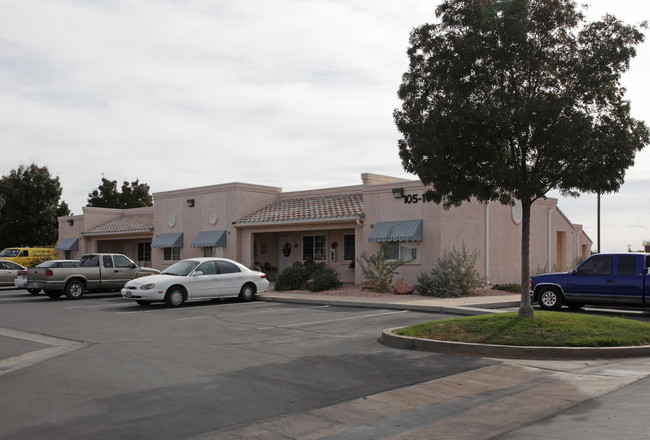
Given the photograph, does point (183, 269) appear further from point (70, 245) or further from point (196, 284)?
point (70, 245)

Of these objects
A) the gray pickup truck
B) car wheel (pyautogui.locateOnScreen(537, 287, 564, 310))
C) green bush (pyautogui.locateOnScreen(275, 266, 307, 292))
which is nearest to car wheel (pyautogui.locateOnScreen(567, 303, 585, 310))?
car wheel (pyautogui.locateOnScreen(537, 287, 564, 310))

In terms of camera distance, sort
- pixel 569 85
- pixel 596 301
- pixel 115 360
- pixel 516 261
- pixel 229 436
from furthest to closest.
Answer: pixel 516 261 < pixel 596 301 < pixel 569 85 < pixel 115 360 < pixel 229 436

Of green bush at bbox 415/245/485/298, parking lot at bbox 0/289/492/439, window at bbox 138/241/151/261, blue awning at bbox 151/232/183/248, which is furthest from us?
window at bbox 138/241/151/261

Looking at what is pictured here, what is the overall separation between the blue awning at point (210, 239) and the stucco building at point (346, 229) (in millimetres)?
51

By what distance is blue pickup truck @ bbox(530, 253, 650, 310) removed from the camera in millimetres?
16391

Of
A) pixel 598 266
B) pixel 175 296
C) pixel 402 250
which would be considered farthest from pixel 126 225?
pixel 598 266

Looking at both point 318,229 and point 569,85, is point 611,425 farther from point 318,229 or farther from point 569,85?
point 318,229

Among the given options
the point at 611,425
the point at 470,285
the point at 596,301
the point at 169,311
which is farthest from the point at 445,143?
the point at 470,285

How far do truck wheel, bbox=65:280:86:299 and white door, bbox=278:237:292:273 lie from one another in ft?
33.3

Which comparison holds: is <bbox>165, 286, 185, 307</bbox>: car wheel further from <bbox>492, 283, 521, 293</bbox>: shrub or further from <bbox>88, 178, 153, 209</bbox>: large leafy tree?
<bbox>88, 178, 153, 209</bbox>: large leafy tree

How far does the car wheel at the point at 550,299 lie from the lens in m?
17.8

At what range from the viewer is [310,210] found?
27.4 metres

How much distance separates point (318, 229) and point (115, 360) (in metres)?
18.2

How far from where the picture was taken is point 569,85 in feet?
38.0
